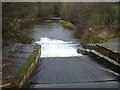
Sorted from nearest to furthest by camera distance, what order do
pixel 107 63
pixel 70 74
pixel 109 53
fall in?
pixel 70 74 → pixel 107 63 → pixel 109 53

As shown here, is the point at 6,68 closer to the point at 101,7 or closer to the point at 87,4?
the point at 101,7

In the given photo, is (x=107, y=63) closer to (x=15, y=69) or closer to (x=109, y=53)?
(x=109, y=53)

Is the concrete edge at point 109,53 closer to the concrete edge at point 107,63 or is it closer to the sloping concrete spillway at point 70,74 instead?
the concrete edge at point 107,63

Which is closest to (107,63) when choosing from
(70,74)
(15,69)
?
(70,74)

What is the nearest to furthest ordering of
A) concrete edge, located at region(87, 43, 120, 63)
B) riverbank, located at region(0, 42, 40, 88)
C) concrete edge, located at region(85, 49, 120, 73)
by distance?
riverbank, located at region(0, 42, 40, 88) < concrete edge, located at region(85, 49, 120, 73) < concrete edge, located at region(87, 43, 120, 63)

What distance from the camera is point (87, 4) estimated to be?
1033 inches

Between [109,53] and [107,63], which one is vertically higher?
[109,53]

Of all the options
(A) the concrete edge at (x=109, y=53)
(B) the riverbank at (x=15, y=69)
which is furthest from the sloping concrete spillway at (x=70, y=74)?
(A) the concrete edge at (x=109, y=53)

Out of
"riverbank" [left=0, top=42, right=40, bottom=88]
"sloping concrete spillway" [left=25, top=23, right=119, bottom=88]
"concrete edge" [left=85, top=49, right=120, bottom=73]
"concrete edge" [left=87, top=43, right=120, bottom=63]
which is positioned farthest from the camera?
"concrete edge" [left=87, top=43, right=120, bottom=63]

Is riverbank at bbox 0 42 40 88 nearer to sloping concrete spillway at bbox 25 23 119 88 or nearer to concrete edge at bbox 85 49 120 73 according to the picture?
sloping concrete spillway at bbox 25 23 119 88

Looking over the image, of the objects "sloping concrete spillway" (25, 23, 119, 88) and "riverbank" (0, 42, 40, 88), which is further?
"sloping concrete spillway" (25, 23, 119, 88)

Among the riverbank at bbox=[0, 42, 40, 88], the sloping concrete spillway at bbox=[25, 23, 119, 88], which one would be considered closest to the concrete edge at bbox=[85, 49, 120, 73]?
the sloping concrete spillway at bbox=[25, 23, 119, 88]

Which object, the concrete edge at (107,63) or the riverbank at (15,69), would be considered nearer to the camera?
the riverbank at (15,69)

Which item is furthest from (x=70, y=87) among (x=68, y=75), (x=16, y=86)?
(x=16, y=86)
